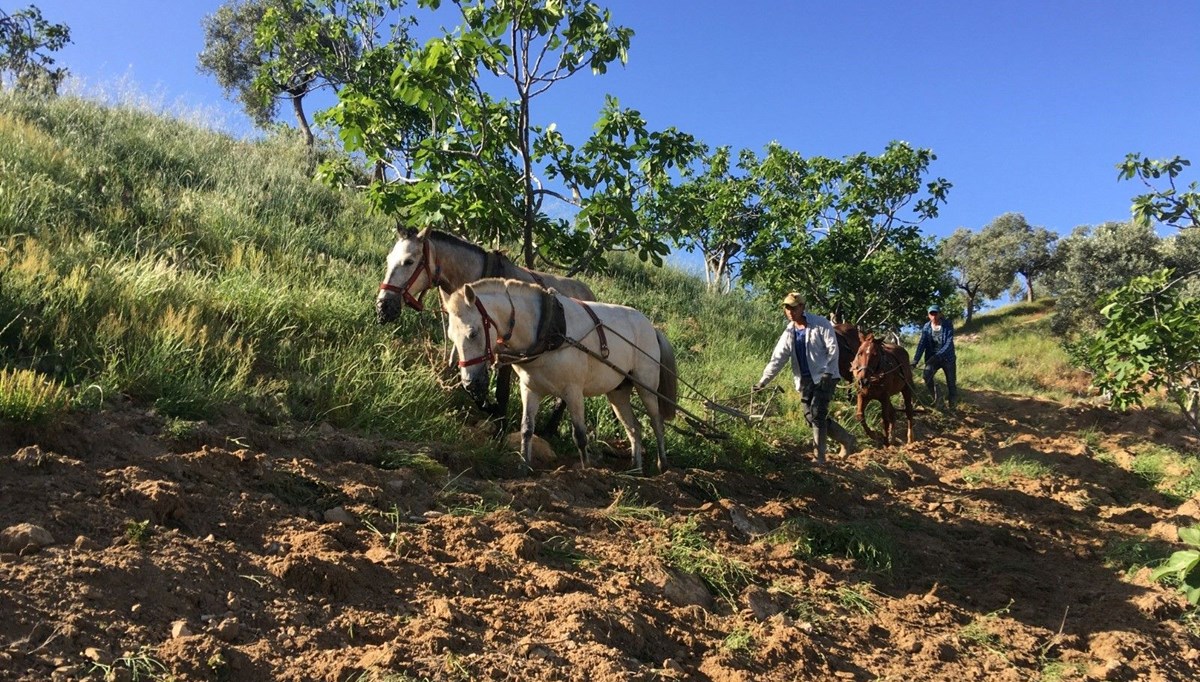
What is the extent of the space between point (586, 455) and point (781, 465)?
2.79 meters

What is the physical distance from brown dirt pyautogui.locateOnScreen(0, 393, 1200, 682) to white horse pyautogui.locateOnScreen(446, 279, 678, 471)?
793 mm

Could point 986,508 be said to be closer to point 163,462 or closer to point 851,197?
point 163,462

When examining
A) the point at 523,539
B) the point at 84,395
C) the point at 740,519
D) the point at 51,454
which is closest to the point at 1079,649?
the point at 740,519

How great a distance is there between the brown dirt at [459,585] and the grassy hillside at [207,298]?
650 mm

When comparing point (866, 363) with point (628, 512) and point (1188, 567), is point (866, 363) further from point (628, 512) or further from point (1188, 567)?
point (1188, 567)

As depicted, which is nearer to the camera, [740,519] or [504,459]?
[740,519]

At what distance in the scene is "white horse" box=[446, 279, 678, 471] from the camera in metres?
5.52

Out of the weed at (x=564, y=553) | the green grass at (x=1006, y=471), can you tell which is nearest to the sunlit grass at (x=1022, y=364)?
the green grass at (x=1006, y=471)

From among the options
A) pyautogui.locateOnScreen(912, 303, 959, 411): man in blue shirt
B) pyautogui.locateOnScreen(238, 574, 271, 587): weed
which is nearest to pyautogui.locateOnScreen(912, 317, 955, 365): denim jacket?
pyautogui.locateOnScreen(912, 303, 959, 411): man in blue shirt

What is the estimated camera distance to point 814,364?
782 centimetres

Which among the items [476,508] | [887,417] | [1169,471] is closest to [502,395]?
[476,508]

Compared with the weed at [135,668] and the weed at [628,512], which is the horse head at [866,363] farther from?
the weed at [135,668]

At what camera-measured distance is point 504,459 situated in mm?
6055

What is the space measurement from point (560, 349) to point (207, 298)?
321 cm
